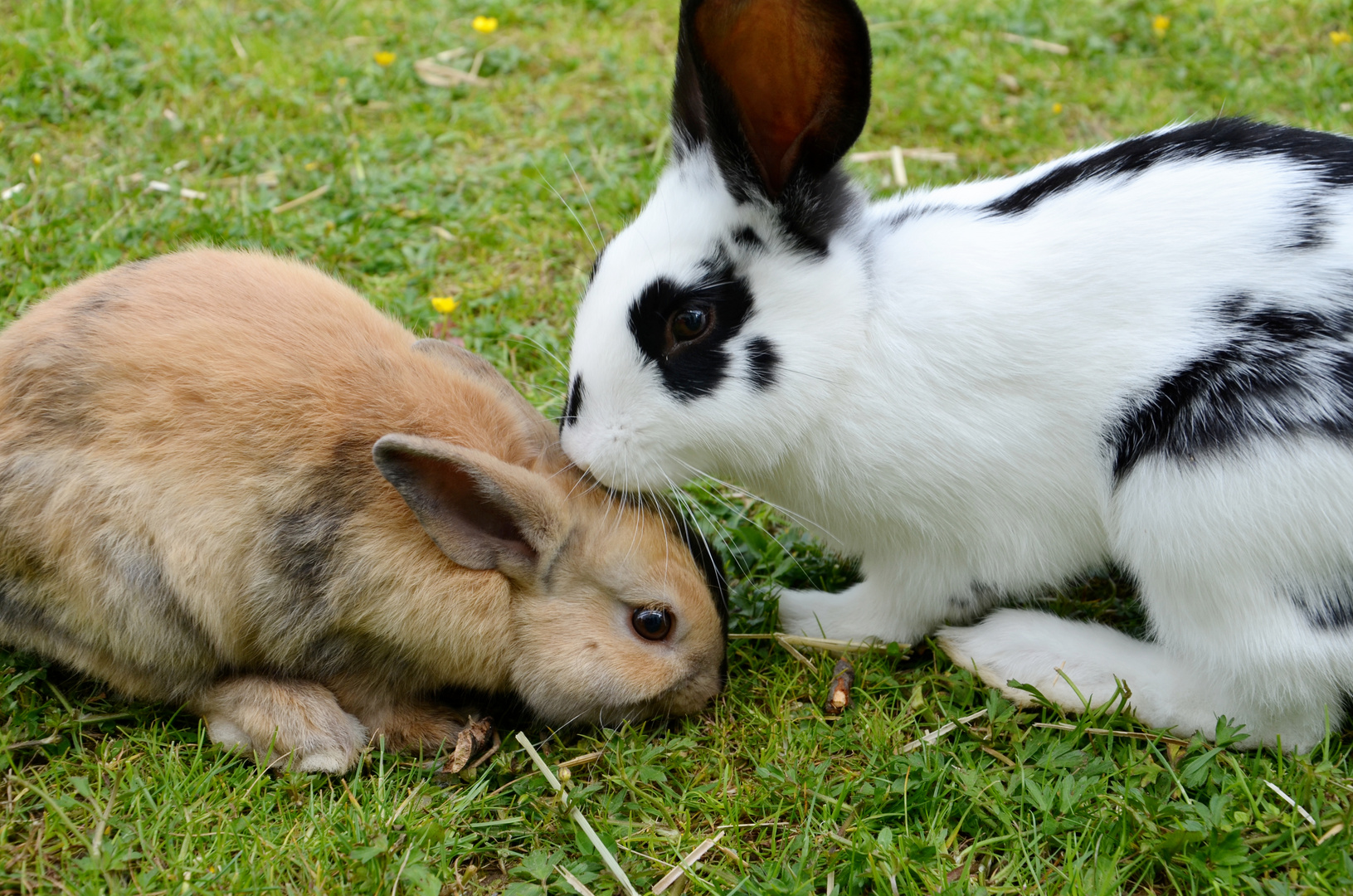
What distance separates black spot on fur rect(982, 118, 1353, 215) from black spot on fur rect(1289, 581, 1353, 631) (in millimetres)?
942

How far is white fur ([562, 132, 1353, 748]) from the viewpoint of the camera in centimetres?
258

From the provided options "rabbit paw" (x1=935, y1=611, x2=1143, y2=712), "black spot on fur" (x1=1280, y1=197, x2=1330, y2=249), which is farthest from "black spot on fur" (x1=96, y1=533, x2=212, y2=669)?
"black spot on fur" (x1=1280, y1=197, x2=1330, y2=249)

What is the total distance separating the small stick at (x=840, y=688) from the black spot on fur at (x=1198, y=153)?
124 centimetres

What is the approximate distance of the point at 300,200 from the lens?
472 centimetres

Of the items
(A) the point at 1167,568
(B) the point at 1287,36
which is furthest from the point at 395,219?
(B) the point at 1287,36

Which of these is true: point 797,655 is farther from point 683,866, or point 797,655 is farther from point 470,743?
point 470,743

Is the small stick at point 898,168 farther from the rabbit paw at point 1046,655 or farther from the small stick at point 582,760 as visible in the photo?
the small stick at point 582,760

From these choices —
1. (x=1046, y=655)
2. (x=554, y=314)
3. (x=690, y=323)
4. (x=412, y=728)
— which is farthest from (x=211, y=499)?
(x=1046, y=655)

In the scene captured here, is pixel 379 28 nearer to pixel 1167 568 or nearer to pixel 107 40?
pixel 107 40

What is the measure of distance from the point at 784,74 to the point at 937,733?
162 centimetres

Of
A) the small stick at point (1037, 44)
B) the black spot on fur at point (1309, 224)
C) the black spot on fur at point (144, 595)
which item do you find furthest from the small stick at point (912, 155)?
the black spot on fur at point (144, 595)

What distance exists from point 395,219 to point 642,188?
1002mm

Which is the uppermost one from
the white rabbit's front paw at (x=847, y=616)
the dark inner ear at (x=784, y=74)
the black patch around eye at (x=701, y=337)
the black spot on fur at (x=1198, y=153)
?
the dark inner ear at (x=784, y=74)

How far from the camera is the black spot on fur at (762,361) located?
2.73 meters
